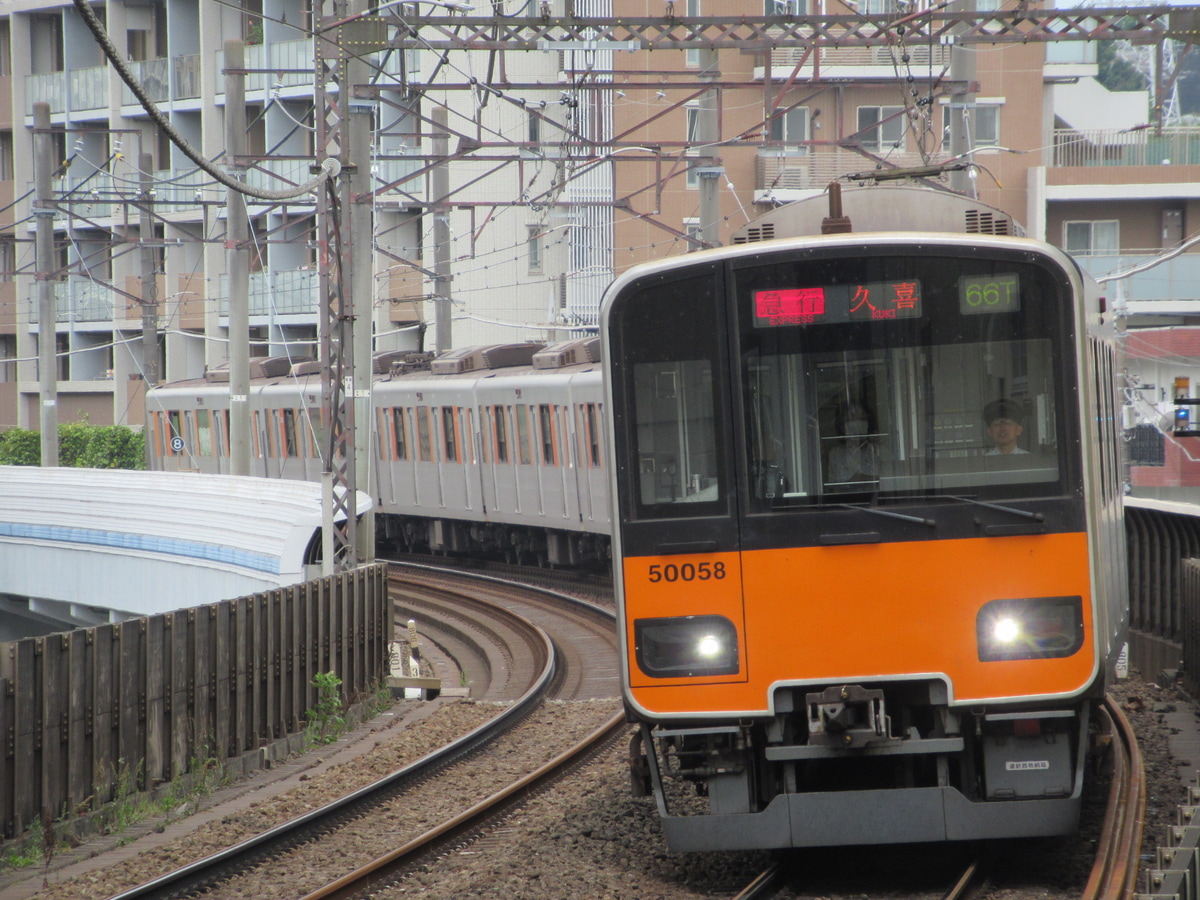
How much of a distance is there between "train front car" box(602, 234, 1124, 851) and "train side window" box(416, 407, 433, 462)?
18496 mm

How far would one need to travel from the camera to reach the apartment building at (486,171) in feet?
116

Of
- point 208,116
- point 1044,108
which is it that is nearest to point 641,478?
point 1044,108

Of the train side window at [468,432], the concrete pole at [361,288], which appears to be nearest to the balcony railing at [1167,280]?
the train side window at [468,432]

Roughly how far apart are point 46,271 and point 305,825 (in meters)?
20.8

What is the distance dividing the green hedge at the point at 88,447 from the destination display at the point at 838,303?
34644 mm

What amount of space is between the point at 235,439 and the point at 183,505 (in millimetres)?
2744

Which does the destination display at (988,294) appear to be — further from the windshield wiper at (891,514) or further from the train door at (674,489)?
the train door at (674,489)

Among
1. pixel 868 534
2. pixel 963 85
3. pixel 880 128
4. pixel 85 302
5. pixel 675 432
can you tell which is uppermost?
pixel 880 128

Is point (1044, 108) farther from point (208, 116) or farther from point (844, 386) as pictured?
point (844, 386)

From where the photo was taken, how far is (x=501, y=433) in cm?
2223

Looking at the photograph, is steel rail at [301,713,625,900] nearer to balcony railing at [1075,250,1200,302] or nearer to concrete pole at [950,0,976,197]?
concrete pole at [950,0,976,197]

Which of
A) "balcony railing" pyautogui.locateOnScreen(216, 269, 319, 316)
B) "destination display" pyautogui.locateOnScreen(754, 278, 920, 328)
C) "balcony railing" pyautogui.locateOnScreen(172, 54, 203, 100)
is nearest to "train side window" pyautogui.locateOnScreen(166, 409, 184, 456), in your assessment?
"balcony railing" pyautogui.locateOnScreen(216, 269, 319, 316)

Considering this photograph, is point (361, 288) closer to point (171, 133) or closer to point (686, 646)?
point (171, 133)

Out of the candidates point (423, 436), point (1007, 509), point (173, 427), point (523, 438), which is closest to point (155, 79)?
point (173, 427)
